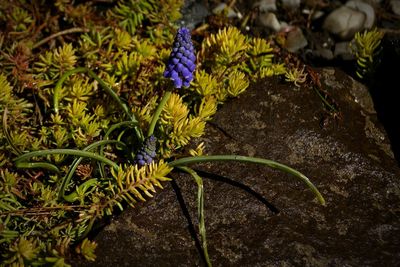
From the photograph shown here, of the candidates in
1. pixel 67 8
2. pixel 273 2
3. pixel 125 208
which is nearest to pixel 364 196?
pixel 125 208

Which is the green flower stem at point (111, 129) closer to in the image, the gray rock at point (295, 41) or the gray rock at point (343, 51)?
the gray rock at point (295, 41)

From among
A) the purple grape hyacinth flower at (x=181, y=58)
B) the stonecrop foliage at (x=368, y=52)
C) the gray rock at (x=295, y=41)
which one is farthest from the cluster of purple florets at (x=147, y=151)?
the gray rock at (x=295, y=41)

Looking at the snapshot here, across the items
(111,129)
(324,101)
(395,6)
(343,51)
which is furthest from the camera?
(395,6)

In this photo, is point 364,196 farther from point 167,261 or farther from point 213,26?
point 213,26

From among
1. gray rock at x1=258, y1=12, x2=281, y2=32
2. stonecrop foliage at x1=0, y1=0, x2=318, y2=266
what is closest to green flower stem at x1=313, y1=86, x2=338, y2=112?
stonecrop foliage at x1=0, y1=0, x2=318, y2=266

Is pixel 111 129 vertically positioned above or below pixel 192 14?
below

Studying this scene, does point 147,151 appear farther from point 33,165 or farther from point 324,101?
point 324,101

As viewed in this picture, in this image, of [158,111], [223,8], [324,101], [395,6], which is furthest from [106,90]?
[395,6]

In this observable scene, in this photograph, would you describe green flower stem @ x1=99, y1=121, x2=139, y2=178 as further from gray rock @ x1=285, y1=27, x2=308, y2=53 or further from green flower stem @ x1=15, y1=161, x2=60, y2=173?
gray rock @ x1=285, y1=27, x2=308, y2=53
